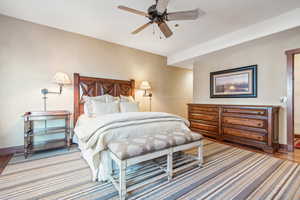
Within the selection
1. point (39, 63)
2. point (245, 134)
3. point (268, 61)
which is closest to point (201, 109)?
point (245, 134)

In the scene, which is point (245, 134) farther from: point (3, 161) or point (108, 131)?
point (3, 161)

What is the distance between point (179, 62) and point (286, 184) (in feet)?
13.1

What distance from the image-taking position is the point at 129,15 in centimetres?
270

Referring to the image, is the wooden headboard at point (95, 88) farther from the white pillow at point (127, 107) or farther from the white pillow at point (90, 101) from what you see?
the white pillow at point (127, 107)

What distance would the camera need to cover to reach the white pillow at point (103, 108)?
3.05 meters

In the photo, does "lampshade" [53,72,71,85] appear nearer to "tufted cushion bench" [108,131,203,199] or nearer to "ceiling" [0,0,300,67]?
"ceiling" [0,0,300,67]

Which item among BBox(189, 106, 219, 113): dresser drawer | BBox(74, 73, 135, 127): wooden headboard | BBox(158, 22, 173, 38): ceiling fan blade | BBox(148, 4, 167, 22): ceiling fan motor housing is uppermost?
BBox(148, 4, 167, 22): ceiling fan motor housing

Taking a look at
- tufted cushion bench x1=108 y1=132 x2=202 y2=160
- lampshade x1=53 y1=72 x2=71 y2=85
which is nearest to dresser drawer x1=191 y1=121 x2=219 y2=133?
tufted cushion bench x1=108 y1=132 x2=202 y2=160

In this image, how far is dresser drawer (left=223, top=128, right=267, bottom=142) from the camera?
295 cm

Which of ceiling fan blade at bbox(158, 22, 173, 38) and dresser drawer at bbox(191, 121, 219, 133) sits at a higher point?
ceiling fan blade at bbox(158, 22, 173, 38)

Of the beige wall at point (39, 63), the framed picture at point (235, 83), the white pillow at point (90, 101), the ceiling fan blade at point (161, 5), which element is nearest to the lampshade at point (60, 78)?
the beige wall at point (39, 63)

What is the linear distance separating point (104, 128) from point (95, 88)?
208 centimetres

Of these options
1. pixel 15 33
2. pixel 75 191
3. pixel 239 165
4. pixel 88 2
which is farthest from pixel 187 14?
pixel 15 33

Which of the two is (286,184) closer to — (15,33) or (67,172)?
(67,172)
